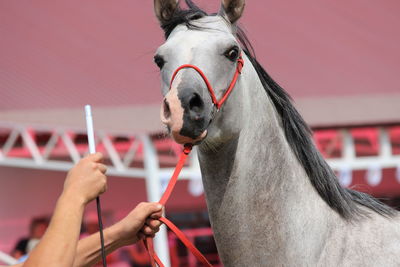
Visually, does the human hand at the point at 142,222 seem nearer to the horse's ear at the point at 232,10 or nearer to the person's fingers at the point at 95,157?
the person's fingers at the point at 95,157

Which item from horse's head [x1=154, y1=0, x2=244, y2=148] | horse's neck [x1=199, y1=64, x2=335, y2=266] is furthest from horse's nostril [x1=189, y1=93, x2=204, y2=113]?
horse's neck [x1=199, y1=64, x2=335, y2=266]

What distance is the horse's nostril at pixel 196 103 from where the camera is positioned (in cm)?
227

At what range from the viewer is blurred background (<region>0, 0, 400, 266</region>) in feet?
23.2

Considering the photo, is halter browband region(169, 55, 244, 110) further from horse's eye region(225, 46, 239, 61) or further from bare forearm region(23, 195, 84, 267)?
bare forearm region(23, 195, 84, 267)

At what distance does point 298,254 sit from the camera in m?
2.41

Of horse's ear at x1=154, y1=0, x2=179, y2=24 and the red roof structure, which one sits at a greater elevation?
the red roof structure

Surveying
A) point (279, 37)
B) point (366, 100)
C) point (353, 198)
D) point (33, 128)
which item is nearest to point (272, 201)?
point (353, 198)

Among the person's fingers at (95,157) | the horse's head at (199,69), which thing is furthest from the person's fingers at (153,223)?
the person's fingers at (95,157)

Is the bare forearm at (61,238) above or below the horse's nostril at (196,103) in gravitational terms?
below

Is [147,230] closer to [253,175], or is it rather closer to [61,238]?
[253,175]

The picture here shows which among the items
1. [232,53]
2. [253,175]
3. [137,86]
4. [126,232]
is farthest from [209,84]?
[137,86]

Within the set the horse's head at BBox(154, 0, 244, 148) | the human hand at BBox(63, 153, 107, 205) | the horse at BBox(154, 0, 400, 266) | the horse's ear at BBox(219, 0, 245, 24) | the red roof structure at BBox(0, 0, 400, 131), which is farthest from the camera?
the red roof structure at BBox(0, 0, 400, 131)

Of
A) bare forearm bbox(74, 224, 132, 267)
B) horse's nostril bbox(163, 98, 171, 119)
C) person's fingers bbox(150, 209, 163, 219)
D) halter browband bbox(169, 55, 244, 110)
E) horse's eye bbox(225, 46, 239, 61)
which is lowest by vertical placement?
bare forearm bbox(74, 224, 132, 267)

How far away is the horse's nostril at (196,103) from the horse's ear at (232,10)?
53 centimetres
